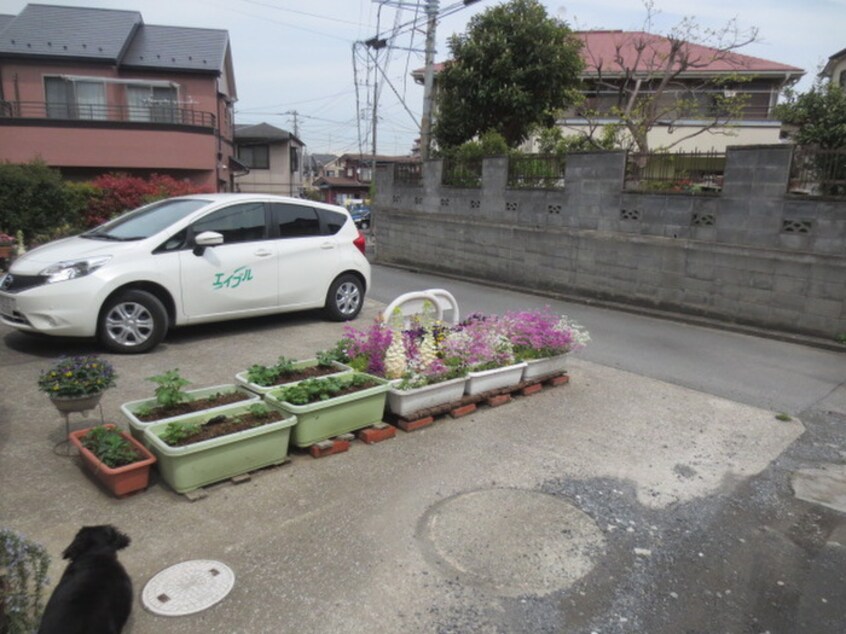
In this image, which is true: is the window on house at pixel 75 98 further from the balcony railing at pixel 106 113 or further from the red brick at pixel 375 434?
the red brick at pixel 375 434

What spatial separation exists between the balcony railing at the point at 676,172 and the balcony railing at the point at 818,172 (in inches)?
38.4

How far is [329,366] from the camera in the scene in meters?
5.12

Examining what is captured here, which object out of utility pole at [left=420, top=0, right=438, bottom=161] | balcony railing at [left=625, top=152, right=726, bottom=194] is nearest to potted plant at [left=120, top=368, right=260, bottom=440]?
balcony railing at [left=625, top=152, right=726, bottom=194]

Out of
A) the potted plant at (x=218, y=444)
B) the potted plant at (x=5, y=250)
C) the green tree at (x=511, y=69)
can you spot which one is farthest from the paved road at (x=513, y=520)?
the green tree at (x=511, y=69)

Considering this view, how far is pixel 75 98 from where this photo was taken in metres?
21.7

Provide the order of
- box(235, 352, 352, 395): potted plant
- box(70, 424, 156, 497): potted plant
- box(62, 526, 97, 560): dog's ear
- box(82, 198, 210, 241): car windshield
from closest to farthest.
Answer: box(62, 526, 97, 560): dog's ear, box(70, 424, 156, 497): potted plant, box(235, 352, 352, 395): potted plant, box(82, 198, 210, 241): car windshield

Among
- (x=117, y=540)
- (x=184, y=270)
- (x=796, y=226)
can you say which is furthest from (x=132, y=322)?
(x=796, y=226)

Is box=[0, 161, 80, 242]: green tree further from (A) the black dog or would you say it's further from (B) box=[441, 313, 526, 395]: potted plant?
(A) the black dog

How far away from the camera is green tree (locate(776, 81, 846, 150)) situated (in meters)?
13.0

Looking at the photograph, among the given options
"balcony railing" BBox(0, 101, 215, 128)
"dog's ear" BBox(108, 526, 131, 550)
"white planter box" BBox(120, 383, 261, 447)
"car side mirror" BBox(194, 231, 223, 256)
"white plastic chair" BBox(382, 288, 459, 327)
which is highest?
"balcony railing" BBox(0, 101, 215, 128)

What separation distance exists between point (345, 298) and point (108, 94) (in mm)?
18805

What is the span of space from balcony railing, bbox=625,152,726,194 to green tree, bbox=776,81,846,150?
17.0 feet

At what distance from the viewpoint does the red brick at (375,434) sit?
4.54 m

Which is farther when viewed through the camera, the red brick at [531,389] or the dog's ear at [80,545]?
the red brick at [531,389]
